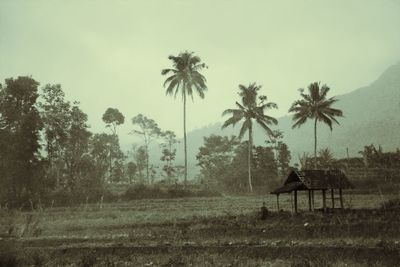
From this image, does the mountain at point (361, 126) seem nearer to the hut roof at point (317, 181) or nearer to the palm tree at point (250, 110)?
the palm tree at point (250, 110)

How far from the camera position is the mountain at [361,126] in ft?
338

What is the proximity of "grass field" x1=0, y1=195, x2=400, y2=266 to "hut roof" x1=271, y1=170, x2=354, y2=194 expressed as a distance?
208 centimetres

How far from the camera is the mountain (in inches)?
4060

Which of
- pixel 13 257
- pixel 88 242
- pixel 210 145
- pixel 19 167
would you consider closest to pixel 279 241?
pixel 88 242

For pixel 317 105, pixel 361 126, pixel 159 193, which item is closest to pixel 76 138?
pixel 159 193

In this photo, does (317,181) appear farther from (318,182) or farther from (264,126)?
(264,126)

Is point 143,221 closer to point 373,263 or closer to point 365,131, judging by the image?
point 373,263

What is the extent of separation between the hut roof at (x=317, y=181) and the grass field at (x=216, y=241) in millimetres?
2080

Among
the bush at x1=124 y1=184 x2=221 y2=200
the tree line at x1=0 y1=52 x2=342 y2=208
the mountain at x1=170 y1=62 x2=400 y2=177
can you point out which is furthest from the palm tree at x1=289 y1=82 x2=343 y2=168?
the mountain at x1=170 y1=62 x2=400 y2=177

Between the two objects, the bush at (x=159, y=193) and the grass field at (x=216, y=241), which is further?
the bush at (x=159, y=193)

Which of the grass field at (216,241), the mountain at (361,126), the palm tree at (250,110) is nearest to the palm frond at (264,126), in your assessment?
the palm tree at (250,110)

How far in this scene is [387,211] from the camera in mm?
20688

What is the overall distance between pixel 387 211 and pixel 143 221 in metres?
13.6

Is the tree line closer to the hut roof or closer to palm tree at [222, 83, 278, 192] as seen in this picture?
palm tree at [222, 83, 278, 192]
